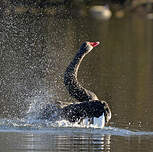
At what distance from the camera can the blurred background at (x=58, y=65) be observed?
15.9m

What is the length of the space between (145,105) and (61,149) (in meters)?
5.03

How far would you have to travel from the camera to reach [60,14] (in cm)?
2911

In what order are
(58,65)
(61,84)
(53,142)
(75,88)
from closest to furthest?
(53,142)
(75,88)
(61,84)
(58,65)

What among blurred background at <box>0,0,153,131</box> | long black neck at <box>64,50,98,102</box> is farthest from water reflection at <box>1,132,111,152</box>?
long black neck at <box>64,50,98,102</box>

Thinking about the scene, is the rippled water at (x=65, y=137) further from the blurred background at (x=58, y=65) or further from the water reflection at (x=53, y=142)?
the blurred background at (x=58, y=65)

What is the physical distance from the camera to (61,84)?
1839cm

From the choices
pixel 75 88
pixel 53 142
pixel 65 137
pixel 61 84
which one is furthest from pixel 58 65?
pixel 53 142

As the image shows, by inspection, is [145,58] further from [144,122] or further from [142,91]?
[144,122]

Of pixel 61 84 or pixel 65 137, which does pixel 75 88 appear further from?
pixel 61 84

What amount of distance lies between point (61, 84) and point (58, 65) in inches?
89.5

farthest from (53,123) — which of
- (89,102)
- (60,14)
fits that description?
(60,14)

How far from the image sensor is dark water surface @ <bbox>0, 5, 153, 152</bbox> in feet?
41.1

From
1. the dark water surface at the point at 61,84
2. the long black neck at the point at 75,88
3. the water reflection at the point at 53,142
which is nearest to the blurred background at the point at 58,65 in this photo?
the dark water surface at the point at 61,84

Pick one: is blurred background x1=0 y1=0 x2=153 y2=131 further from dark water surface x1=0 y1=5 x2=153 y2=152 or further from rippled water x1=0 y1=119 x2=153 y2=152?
rippled water x1=0 y1=119 x2=153 y2=152
